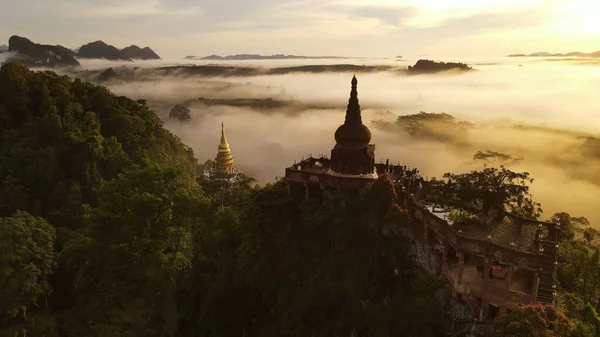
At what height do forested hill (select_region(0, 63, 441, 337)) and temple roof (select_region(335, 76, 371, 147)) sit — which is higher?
temple roof (select_region(335, 76, 371, 147))

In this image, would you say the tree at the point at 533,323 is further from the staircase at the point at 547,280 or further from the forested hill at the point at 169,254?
the forested hill at the point at 169,254

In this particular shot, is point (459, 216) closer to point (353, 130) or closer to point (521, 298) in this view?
point (521, 298)

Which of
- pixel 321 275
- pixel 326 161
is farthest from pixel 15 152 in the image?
pixel 321 275

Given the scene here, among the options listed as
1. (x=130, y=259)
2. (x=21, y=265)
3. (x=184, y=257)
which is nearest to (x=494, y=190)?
(x=184, y=257)

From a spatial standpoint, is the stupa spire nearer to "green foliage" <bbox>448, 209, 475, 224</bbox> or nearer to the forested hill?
the forested hill

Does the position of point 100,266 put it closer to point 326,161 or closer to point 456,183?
point 326,161

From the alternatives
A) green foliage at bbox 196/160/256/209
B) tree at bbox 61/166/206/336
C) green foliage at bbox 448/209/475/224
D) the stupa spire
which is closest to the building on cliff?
green foliage at bbox 448/209/475/224
